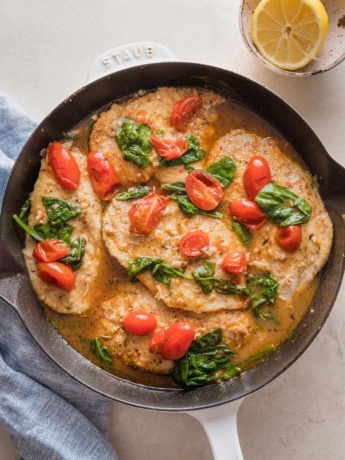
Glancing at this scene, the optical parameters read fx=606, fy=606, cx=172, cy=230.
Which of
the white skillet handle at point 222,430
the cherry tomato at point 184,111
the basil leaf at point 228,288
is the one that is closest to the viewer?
the white skillet handle at point 222,430

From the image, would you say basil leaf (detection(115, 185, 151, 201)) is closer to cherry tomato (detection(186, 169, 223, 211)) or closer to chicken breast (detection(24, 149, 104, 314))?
chicken breast (detection(24, 149, 104, 314))

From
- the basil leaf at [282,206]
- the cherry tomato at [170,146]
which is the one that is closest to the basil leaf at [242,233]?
the basil leaf at [282,206]

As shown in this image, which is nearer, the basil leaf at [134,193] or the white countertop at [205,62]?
the basil leaf at [134,193]

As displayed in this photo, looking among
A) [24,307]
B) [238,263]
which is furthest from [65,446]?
[238,263]

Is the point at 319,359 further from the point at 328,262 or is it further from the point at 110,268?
the point at 110,268

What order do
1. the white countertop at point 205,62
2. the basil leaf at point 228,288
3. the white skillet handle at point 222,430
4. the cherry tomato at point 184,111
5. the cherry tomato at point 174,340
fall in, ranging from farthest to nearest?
the white countertop at point 205,62, the cherry tomato at point 184,111, the basil leaf at point 228,288, the cherry tomato at point 174,340, the white skillet handle at point 222,430

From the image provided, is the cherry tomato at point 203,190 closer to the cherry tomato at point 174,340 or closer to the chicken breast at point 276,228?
the chicken breast at point 276,228

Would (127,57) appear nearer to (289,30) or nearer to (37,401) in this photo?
(289,30)
